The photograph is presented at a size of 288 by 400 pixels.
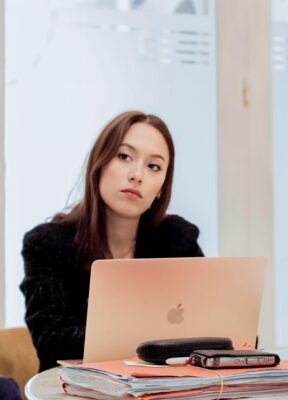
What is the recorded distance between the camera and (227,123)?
286 centimetres

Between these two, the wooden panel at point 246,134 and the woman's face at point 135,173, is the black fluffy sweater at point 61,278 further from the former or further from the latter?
the wooden panel at point 246,134

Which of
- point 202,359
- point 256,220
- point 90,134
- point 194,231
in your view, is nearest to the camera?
point 202,359

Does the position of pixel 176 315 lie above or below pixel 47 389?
above

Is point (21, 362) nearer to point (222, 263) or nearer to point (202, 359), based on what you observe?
point (222, 263)

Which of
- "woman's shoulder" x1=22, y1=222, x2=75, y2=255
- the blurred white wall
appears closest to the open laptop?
"woman's shoulder" x1=22, y1=222, x2=75, y2=255

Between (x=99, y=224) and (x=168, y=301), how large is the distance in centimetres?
68

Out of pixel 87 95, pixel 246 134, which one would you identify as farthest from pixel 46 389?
pixel 246 134

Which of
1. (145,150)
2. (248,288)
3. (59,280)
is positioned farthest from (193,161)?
(248,288)

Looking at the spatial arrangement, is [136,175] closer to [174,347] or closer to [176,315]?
[176,315]

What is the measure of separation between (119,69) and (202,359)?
5.66 feet

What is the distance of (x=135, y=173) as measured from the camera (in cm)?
195

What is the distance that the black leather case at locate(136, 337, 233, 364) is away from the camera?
1.26 meters

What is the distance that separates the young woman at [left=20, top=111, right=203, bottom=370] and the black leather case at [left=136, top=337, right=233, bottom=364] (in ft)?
1.90

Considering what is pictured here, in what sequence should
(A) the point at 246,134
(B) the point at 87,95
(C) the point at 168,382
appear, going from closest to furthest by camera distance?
(C) the point at 168,382
(B) the point at 87,95
(A) the point at 246,134
